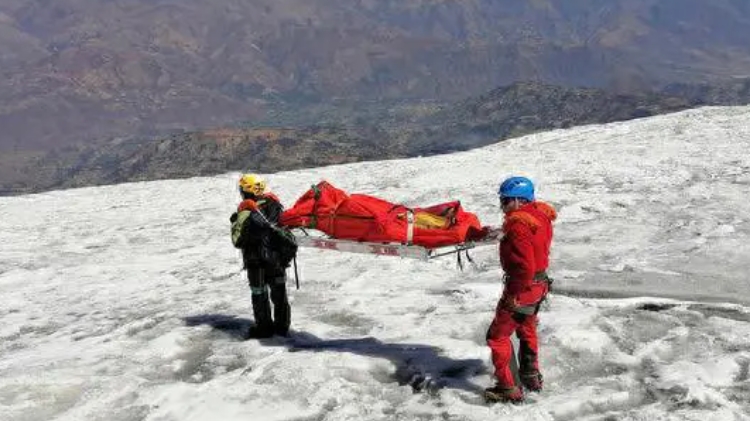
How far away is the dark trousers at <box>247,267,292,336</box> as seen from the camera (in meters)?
10.6

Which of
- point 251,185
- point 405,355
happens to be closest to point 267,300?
point 251,185

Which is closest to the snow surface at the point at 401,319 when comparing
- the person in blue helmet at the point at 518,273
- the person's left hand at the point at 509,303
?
the person in blue helmet at the point at 518,273

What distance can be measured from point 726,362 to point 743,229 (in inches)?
287

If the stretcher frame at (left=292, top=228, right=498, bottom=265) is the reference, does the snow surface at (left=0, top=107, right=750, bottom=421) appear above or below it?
below

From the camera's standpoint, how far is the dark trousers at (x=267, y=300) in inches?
417

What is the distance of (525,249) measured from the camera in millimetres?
7785

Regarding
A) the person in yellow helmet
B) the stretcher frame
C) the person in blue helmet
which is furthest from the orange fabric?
the person in blue helmet

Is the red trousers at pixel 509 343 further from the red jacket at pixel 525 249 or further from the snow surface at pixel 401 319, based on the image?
the snow surface at pixel 401 319

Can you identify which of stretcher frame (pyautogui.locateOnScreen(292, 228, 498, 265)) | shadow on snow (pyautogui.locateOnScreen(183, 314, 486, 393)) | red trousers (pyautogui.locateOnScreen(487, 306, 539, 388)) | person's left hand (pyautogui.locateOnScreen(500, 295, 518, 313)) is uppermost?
stretcher frame (pyautogui.locateOnScreen(292, 228, 498, 265))

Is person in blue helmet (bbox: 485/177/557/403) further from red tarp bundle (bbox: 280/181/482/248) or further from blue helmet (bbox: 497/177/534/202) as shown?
red tarp bundle (bbox: 280/181/482/248)

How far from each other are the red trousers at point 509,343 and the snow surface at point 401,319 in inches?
13.6

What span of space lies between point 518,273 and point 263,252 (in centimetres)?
388

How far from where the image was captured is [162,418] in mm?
8375

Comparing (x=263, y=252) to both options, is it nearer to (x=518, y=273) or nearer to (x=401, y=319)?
(x=401, y=319)
